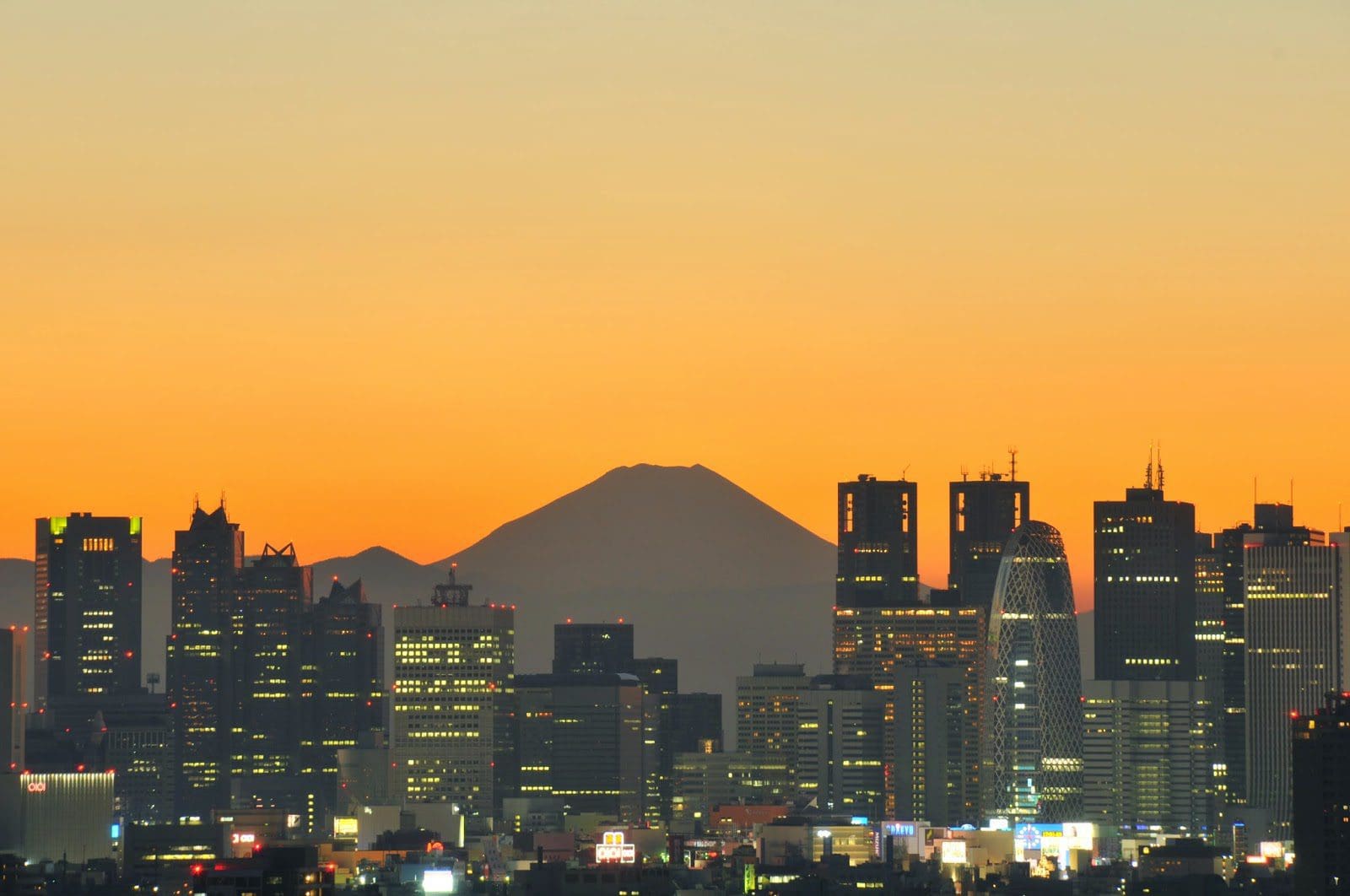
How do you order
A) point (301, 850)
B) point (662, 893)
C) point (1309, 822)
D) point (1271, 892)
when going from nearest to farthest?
point (301, 850)
point (1309, 822)
point (662, 893)
point (1271, 892)

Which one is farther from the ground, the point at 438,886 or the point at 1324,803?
the point at 1324,803

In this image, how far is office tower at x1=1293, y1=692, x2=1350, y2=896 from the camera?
511 ft

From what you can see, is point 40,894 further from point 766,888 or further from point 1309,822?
point 1309,822

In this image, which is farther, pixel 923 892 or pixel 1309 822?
pixel 923 892

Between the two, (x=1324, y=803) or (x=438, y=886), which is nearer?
(x=1324, y=803)

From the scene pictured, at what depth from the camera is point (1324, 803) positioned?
15738 cm

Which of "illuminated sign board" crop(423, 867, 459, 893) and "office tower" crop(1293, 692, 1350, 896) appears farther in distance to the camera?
"illuminated sign board" crop(423, 867, 459, 893)

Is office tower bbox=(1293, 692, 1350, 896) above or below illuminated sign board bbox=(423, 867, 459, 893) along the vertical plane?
above

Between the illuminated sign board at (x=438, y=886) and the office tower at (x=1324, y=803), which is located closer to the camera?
the office tower at (x=1324, y=803)

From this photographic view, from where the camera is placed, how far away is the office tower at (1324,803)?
156 m

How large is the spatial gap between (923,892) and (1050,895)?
302 inches

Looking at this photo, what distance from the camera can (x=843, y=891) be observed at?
198375 millimetres

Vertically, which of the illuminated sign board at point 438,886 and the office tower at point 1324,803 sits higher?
the office tower at point 1324,803

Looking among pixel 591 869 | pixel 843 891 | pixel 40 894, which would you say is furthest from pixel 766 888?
pixel 40 894
